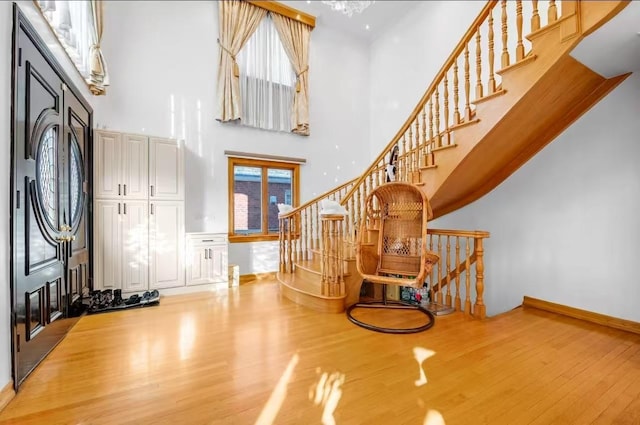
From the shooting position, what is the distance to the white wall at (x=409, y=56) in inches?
183

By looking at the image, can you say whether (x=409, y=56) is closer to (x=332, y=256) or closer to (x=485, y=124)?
(x=485, y=124)

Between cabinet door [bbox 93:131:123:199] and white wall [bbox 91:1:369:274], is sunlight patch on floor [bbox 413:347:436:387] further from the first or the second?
cabinet door [bbox 93:131:123:199]

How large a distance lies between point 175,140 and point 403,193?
10.9 ft

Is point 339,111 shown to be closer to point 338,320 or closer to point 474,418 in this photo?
point 338,320

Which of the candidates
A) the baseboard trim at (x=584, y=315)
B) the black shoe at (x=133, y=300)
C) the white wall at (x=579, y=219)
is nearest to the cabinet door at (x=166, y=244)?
the black shoe at (x=133, y=300)

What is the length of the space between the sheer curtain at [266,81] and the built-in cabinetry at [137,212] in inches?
63.8

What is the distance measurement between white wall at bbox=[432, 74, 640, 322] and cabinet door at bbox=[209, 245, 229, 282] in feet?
12.5

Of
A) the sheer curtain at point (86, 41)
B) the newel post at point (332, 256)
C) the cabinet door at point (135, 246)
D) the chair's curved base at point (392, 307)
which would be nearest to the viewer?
the chair's curved base at point (392, 307)

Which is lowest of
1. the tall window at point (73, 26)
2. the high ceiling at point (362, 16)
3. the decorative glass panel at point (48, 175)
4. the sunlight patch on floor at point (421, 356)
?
the sunlight patch on floor at point (421, 356)

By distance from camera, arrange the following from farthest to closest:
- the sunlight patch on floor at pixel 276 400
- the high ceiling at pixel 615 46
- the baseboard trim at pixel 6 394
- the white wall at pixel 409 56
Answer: the white wall at pixel 409 56, the high ceiling at pixel 615 46, the baseboard trim at pixel 6 394, the sunlight patch on floor at pixel 276 400

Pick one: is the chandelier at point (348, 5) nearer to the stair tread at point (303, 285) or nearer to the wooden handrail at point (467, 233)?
the wooden handrail at point (467, 233)

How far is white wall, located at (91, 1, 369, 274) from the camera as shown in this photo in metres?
4.21

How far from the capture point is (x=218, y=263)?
14.1 ft

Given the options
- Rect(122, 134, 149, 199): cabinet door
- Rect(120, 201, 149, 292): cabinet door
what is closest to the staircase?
Rect(120, 201, 149, 292): cabinet door
